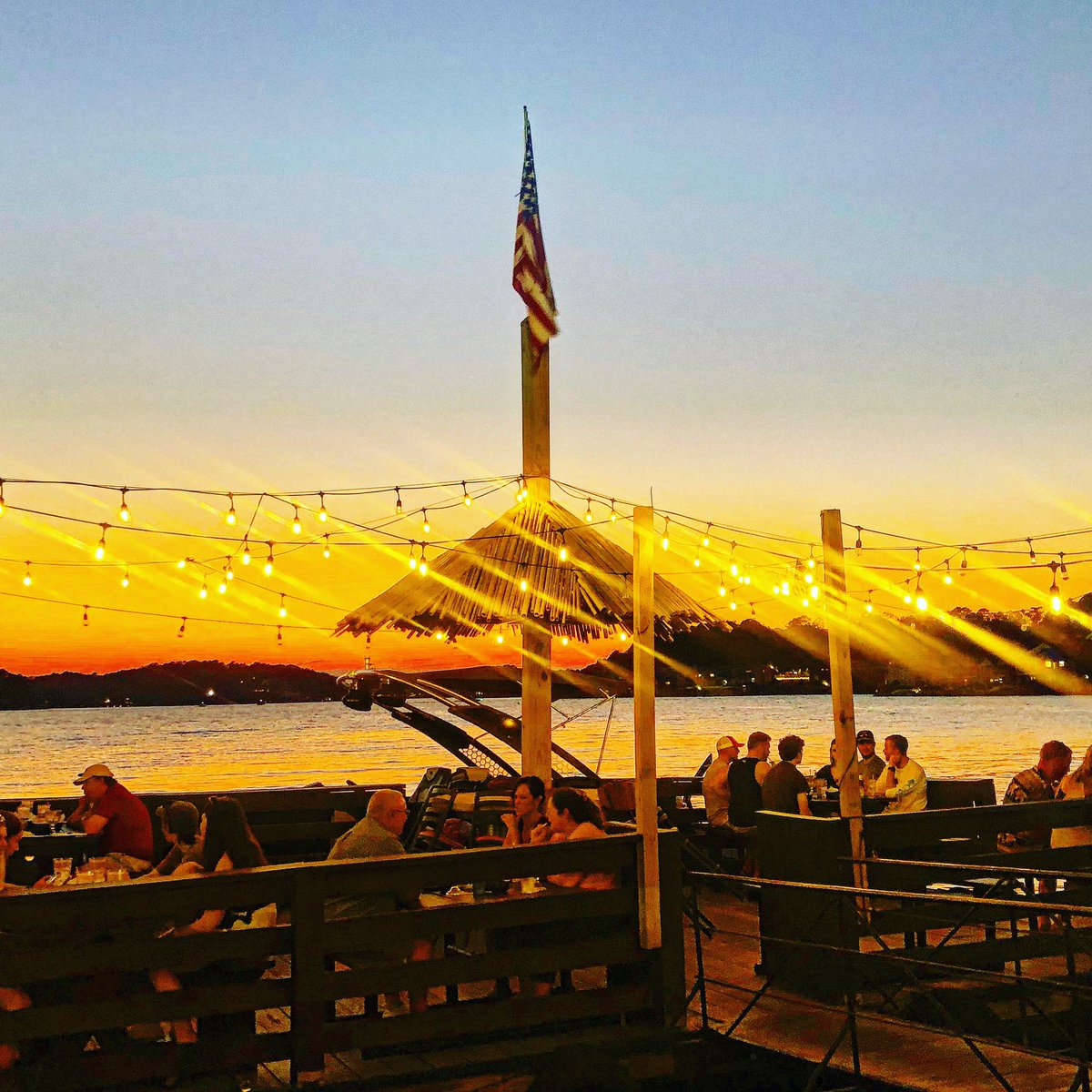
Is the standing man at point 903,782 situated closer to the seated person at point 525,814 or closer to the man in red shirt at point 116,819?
the seated person at point 525,814

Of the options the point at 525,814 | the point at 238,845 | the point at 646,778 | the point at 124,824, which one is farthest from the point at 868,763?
the point at 238,845

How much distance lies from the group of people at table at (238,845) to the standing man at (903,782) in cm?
303

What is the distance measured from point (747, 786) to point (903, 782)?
1240 millimetres

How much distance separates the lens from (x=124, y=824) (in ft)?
25.2

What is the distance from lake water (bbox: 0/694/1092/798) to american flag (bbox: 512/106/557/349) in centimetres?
1790

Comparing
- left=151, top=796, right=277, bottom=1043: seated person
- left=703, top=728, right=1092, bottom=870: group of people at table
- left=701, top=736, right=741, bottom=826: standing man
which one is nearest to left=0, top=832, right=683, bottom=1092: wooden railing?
left=151, top=796, right=277, bottom=1043: seated person

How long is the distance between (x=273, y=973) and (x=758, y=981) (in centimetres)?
314

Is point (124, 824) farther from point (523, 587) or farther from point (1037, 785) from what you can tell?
point (1037, 785)

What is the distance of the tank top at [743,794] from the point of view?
9828mm

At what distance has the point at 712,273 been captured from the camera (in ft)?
53.7

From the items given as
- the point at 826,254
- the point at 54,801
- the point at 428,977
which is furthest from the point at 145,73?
the point at 428,977

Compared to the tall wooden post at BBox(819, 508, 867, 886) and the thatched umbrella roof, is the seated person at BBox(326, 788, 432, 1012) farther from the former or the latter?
the thatched umbrella roof

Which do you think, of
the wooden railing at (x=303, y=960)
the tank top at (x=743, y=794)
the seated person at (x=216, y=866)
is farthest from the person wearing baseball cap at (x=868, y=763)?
the seated person at (x=216, y=866)

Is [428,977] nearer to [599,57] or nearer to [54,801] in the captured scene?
[54,801]
